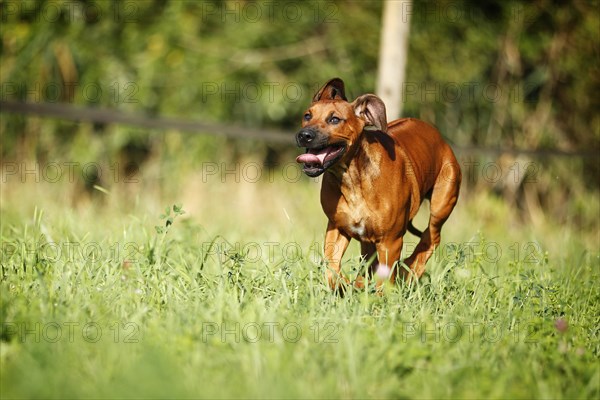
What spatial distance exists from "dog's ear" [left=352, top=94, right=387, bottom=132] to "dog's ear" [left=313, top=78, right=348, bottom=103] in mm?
256

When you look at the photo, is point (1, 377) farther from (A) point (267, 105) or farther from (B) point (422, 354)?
(A) point (267, 105)

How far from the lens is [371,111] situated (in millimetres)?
4281

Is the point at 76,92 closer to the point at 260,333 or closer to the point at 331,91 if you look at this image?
the point at 331,91

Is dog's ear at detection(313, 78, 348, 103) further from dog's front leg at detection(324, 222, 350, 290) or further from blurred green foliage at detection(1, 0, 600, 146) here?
blurred green foliage at detection(1, 0, 600, 146)

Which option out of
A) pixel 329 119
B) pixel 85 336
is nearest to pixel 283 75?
pixel 329 119

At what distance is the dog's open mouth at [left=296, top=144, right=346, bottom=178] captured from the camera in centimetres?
393

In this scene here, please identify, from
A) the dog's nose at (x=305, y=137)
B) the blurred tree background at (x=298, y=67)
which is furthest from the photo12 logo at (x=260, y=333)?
the blurred tree background at (x=298, y=67)

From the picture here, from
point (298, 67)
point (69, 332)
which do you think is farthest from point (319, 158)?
point (298, 67)

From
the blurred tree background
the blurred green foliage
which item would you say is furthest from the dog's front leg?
the blurred green foliage

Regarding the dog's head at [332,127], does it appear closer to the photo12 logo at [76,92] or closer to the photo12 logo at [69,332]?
the photo12 logo at [69,332]

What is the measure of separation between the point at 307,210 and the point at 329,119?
581 centimetres

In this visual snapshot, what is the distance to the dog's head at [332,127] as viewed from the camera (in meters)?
3.99

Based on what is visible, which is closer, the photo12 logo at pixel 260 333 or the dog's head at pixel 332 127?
the photo12 logo at pixel 260 333

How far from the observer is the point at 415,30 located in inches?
472
